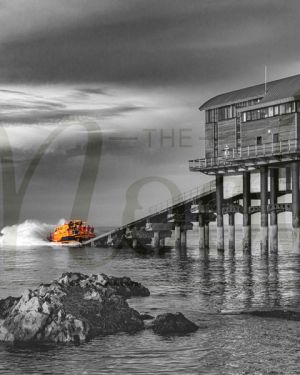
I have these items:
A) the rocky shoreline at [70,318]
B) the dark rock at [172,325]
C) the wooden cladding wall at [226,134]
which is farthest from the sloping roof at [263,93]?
the dark rock at [172,325]

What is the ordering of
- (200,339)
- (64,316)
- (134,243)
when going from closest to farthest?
(200,339) → (64,316) → (134,243)

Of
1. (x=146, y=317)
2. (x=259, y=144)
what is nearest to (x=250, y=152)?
(x=259, y=144)

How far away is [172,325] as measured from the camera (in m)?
25.3

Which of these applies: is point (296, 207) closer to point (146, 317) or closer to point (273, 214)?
point (273, 214)

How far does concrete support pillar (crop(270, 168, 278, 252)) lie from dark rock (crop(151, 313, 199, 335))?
36.3m

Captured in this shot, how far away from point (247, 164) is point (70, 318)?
130 ft

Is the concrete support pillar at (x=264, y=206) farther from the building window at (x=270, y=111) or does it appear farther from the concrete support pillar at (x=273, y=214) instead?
the building window at (x=270, y=111)

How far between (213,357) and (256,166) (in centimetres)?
4167

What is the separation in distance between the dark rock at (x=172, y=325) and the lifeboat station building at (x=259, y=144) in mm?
32862

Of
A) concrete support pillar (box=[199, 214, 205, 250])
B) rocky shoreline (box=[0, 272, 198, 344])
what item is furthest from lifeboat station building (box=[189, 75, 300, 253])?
rocky shoreline (box=[0, 272, 198, 344])

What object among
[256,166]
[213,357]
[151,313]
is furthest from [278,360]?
[256,166]

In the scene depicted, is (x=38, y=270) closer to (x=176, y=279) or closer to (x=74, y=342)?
(x=176, y=279)

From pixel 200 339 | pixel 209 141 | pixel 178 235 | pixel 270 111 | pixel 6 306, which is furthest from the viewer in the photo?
pixel 178 235

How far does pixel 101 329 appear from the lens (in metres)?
25.3
